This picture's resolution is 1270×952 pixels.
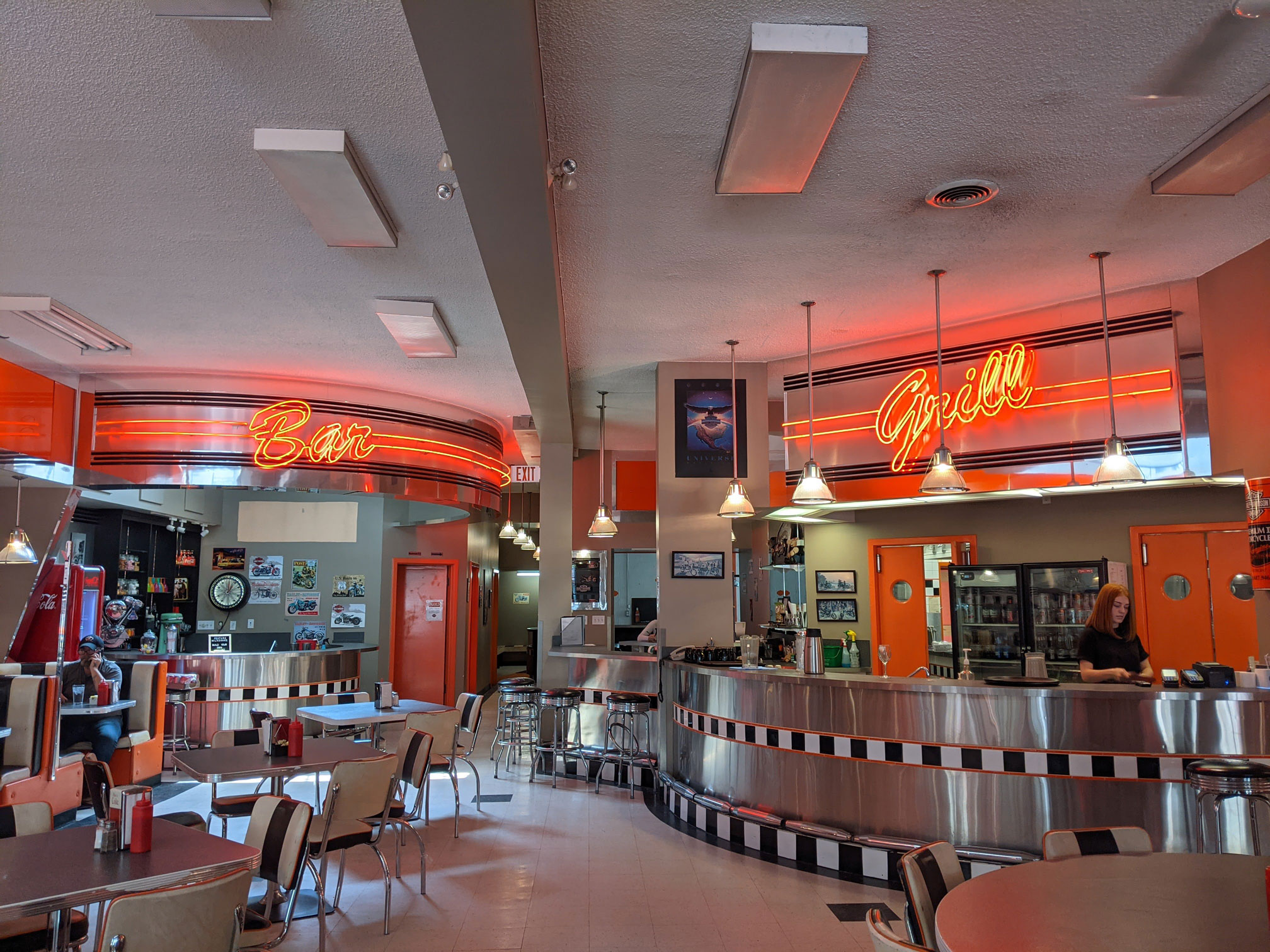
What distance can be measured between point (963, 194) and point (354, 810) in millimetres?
4408

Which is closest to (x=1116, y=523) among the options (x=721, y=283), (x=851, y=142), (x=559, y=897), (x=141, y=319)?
(x=721, y=283)

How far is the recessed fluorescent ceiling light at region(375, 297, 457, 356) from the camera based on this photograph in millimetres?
6145

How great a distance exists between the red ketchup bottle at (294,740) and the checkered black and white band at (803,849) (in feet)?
9.02

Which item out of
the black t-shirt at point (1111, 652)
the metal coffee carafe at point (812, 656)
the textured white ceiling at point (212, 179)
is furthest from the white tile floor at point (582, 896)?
the textured white ceiling at point (212, 179)

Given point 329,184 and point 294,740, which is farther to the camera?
point 294,740

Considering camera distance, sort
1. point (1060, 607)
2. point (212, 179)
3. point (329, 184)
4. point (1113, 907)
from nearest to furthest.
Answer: point (1113, 907), point (329, 184), point (212, 179), point (1060, 607)

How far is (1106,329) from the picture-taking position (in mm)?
5762

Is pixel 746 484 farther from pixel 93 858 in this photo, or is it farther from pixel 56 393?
pixel 56 393

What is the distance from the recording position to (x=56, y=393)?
308 inches

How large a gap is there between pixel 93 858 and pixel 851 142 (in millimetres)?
4125

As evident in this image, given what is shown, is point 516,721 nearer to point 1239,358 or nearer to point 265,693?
point 265,693

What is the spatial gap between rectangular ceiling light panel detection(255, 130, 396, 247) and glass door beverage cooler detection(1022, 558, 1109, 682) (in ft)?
18.3

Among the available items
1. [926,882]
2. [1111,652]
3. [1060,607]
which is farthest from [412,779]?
[1060,607]

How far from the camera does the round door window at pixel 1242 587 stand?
20.8 feet
